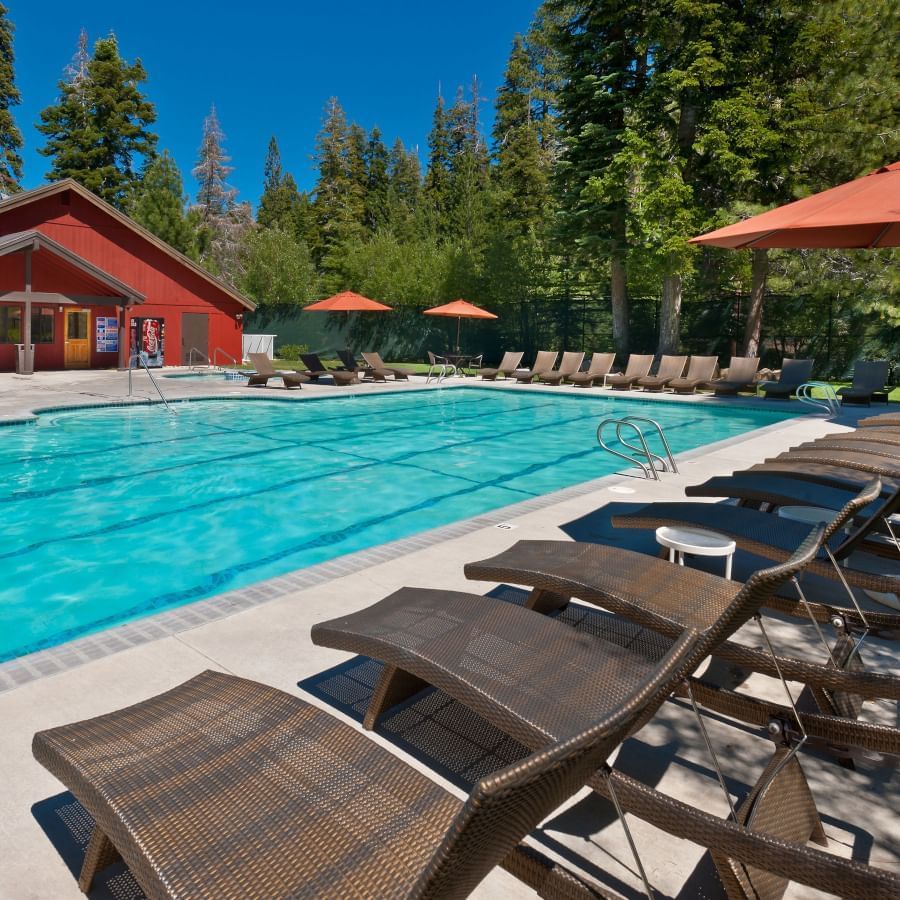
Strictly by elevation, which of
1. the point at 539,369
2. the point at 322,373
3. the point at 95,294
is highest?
the point at 95,294

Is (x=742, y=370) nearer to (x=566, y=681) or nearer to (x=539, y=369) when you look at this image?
(x=539, y=369)

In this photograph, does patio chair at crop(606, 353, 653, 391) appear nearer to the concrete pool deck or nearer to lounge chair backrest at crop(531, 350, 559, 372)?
lounge chair backrest at crop(531, 350, 559, 372)

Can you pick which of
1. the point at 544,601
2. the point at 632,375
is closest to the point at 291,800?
the point at 544,601

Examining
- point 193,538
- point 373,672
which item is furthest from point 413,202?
point 373,672

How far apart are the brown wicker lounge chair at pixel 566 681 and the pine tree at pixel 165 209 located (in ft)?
112

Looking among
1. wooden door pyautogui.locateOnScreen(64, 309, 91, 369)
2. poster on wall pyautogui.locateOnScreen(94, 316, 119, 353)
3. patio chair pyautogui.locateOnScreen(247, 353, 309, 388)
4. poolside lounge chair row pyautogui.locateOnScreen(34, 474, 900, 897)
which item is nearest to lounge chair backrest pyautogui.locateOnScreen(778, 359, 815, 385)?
patio chair pyautogui.locateOnScreen(247, 353, 309, 388)

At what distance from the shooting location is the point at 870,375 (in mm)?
14883

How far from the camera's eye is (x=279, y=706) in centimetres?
224

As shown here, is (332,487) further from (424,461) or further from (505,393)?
(505,393)

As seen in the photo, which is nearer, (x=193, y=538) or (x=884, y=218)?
(x=884, y=218)

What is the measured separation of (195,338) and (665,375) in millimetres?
17295

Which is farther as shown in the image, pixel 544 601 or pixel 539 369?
pixel 539 369

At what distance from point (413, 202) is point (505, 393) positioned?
3914 centimetres

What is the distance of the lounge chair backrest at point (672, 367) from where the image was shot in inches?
746
